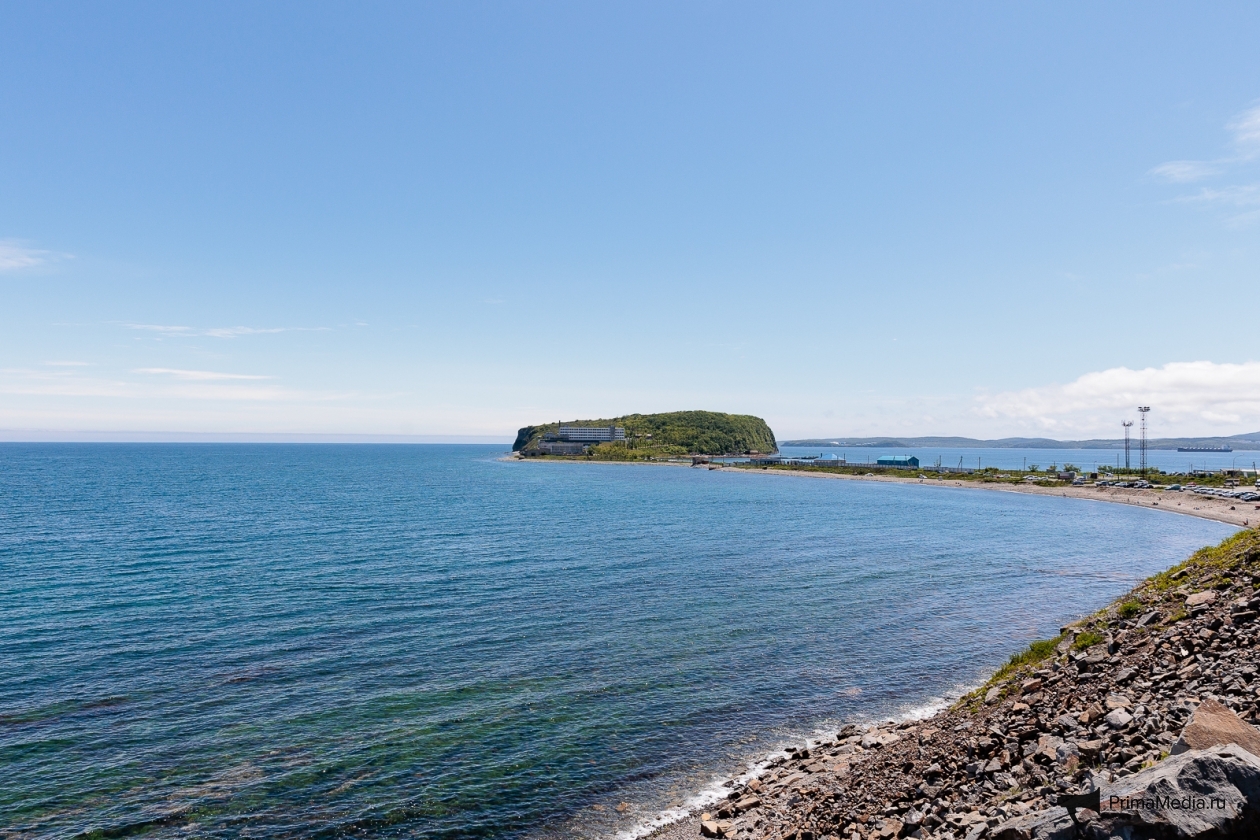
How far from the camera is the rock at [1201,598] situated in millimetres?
24891

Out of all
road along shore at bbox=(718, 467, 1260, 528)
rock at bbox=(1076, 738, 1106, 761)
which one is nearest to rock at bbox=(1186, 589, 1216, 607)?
rock at bbox=(1076, 738, 1106, 761)

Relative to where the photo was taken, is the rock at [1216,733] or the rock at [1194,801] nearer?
the rock at [1194,801]

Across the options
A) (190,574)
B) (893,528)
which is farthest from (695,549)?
(190,574)

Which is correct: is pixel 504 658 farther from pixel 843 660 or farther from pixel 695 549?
pixel 695 549

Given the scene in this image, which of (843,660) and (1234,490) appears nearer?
(843,660)

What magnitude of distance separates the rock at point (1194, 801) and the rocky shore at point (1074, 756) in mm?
17

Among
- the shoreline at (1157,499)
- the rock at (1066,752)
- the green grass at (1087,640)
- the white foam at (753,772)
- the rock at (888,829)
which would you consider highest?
the rock at (1066,752)

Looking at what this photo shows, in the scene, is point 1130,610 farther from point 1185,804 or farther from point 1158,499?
point 1158,499

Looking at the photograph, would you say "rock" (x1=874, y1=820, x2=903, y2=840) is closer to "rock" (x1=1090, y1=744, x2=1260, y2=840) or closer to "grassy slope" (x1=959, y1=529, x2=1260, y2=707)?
"rock" (x1=1090, y1=744, x2=1260, y2=840)

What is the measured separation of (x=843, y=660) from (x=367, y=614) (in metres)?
27.6

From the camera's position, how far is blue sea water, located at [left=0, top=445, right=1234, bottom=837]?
69.5 ft

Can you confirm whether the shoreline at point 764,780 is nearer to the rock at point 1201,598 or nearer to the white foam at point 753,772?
the white foam at point 753,772

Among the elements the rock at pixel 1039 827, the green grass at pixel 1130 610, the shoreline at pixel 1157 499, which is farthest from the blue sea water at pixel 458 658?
the shoreline at pixel 1157 499

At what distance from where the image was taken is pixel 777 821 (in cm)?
1820
